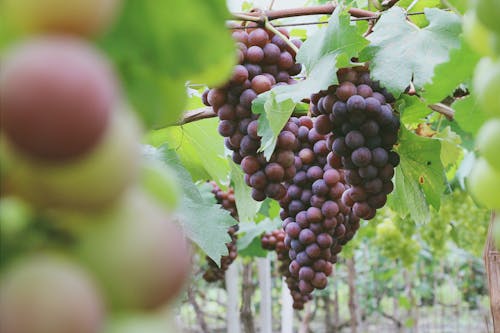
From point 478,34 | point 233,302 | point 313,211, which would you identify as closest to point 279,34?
point 313,211

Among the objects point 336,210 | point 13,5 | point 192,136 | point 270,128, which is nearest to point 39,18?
point 13,5

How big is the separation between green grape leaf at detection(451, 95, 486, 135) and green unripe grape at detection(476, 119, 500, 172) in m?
0.18

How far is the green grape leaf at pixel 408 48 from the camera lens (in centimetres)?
94

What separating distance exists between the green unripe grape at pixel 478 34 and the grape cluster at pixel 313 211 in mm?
812

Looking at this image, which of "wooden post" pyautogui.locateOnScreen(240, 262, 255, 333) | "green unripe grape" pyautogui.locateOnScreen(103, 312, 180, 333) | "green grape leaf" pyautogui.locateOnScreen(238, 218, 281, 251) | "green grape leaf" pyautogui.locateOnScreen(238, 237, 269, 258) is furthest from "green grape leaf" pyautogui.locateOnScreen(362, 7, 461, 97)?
"wooden post" pyautogui.locateOnScreen(240, 262, 255, 333)

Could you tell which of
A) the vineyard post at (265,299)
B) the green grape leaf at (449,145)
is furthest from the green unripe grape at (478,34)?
the vineyard post at (265,299)

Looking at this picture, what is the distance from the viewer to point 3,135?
0.18m

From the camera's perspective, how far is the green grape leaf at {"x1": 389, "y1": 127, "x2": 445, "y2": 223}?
107 centimetres

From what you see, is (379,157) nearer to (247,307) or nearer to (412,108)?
(412,108)

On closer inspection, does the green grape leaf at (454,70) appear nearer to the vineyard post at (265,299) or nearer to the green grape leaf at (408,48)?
the green grape leaf at (408,48)

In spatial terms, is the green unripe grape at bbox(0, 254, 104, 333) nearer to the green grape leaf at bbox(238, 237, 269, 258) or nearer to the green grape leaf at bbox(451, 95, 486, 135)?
the green grape leaf at bbox(451, 95, 486, 135)

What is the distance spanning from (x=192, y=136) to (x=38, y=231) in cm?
117

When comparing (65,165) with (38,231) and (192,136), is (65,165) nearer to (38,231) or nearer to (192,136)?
(38,231)

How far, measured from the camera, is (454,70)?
0.50 m
